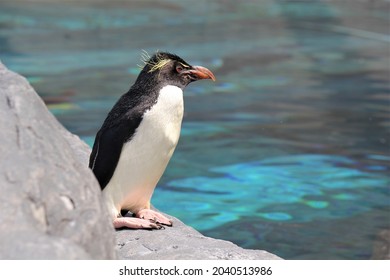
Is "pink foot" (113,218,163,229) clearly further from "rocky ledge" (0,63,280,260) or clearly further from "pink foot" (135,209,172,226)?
"rocky ledge" (0,63,280,260)

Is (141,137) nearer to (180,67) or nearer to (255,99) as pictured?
(180,67)

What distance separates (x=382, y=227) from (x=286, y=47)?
17.9 ft

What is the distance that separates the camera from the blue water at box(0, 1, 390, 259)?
578cm

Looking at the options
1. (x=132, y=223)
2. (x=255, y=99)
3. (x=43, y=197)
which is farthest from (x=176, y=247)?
(x=255, y=99)

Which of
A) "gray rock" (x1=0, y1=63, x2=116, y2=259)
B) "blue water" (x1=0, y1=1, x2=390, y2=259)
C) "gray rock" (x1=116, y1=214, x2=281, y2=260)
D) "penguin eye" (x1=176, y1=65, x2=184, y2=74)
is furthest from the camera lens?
"blue water" (x1=0, y1=1, x2=390, y2=259)

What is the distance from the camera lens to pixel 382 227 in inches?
216

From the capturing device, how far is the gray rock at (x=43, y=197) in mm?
2217

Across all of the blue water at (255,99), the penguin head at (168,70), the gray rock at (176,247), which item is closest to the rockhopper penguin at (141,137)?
the penguin head at (168,70)

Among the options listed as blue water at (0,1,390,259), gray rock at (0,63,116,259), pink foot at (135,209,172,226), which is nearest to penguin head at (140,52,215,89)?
pink foot at (135,209,172,226)

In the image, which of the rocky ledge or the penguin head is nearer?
the rocky ledge

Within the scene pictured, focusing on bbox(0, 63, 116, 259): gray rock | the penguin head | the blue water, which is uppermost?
the penguin head

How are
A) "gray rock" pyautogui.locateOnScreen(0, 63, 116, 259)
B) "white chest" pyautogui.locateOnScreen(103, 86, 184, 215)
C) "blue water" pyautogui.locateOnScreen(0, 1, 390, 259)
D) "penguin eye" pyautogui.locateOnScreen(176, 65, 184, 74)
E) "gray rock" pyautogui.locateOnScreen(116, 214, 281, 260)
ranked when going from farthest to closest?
"blue water" pyautogui.locateOnScreen(0, 1, 390, 259) → "penguin eye" pyautogui.locateOnScreen(176, 65, 184, 74) → "white chest" pyautogui.locateOnScreen(103, 86, 184, 215) → "gray rock" pyautogui.locateOnScreen(116, 214, 281, 260) → "gray rock" pyautogui.locateOnScreen(0, 63, 116, 259)
